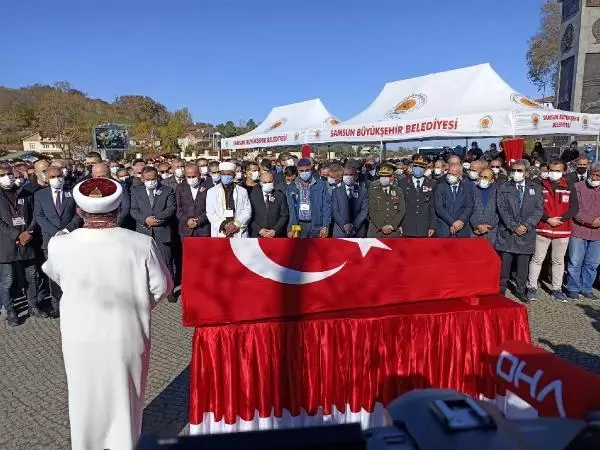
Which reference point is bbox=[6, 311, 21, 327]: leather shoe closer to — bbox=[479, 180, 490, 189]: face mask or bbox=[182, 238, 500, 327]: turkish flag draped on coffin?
bbox=[182, 238, 500, 327]: turkish flag draped on coffin

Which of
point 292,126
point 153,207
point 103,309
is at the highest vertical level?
point 292,126

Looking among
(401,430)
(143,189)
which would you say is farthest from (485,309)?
(143,189)

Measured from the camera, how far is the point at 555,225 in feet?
19.4

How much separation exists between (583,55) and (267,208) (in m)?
22.9

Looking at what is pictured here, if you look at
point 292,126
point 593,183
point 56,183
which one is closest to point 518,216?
point 593,183

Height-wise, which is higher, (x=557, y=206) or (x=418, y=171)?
(x=418, y=171)

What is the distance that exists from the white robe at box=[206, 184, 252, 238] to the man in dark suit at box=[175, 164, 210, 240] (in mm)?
476

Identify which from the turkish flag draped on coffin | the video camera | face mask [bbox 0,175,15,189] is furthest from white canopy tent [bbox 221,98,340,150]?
the video camera

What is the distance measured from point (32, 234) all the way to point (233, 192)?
8.04ft

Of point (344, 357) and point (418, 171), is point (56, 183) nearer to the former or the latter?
point (344, 357)

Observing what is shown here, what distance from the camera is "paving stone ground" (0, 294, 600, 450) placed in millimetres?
3219

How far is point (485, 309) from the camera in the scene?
9.89 feet

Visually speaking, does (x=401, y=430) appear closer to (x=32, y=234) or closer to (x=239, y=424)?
(x=239, y=424)

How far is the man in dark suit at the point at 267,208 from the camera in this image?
599 cm
